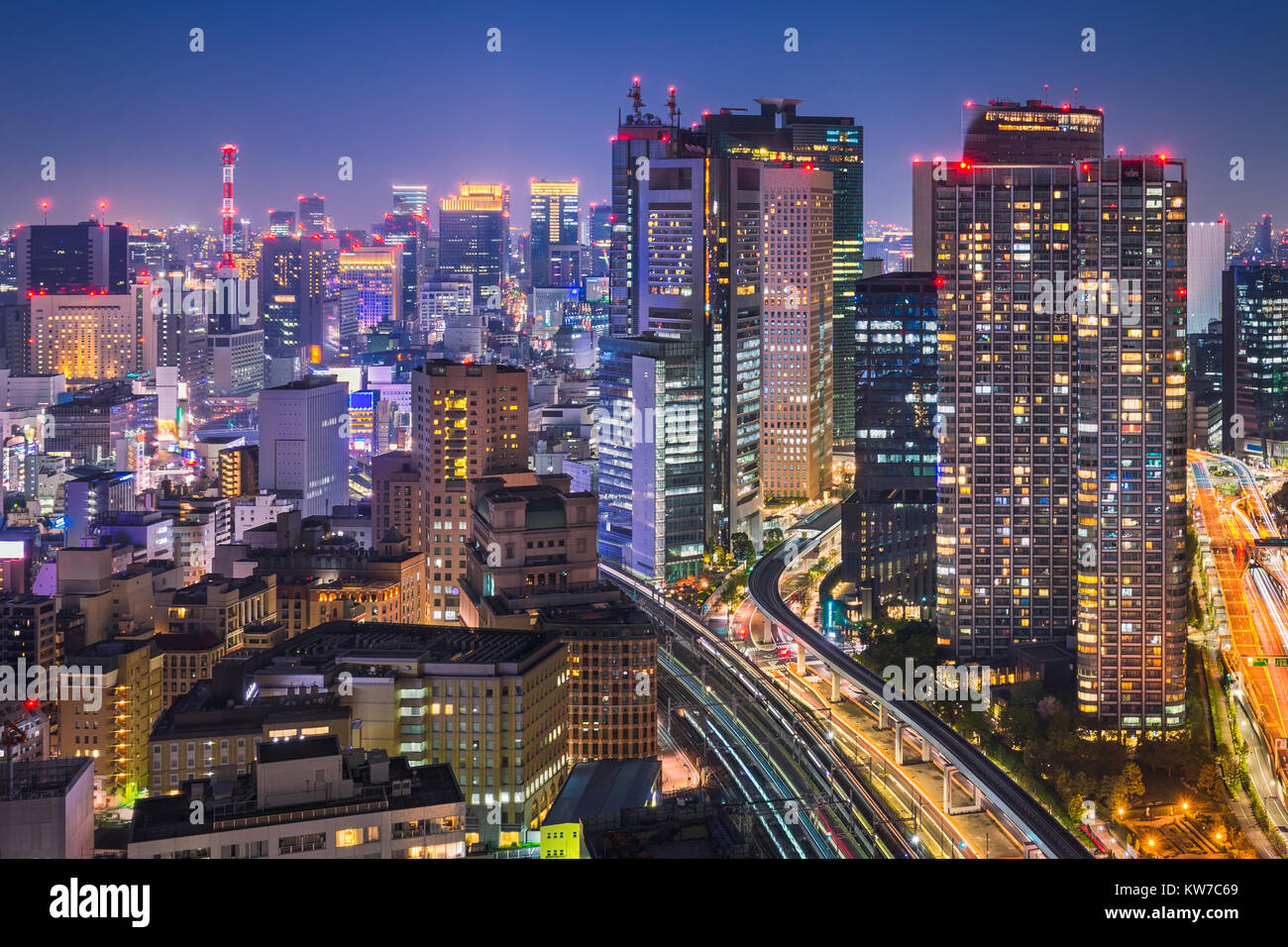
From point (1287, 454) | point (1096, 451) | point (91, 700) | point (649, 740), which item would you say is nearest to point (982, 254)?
point (1096, 451)

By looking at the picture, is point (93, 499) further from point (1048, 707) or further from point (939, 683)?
point (1048, 707)

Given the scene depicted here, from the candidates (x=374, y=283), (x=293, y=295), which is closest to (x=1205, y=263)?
(x=293, y=295)

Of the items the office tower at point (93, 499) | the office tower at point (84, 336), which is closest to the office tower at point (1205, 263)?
the office tower at point (93, 499)

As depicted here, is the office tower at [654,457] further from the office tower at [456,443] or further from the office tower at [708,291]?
the office tower at [456,443]

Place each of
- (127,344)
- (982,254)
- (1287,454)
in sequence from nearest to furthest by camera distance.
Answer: (982,254), (1287,454), (127,344)

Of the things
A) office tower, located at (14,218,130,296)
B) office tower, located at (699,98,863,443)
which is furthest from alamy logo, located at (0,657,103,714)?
office tower, located at (14,218,130,296)

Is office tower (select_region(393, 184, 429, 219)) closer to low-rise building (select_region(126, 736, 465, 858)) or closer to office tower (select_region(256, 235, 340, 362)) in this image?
office tower (select_region(256, 235, 340, 362))
